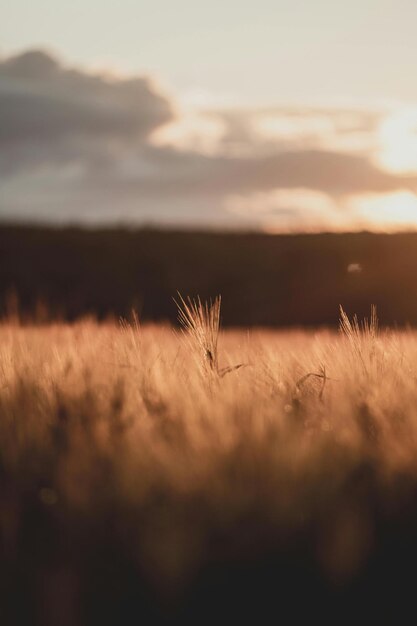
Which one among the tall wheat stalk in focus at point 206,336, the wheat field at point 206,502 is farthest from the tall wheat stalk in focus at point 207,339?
the wheat field at point 206,502

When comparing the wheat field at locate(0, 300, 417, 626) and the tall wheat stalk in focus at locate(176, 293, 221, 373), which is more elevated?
the tall wheat stalk in focus at locate(176, 293, 221, 373)

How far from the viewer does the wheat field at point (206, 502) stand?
1482mm

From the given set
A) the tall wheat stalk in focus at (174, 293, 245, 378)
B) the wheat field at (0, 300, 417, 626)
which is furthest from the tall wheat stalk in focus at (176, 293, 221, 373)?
the wheat field at (0, 300, 417, 626)

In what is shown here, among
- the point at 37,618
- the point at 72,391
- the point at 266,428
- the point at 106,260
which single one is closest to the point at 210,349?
the point at 72,391

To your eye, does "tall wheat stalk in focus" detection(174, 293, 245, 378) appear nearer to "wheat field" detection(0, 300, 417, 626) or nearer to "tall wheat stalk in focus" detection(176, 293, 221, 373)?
"tall wheat stalk in focus" detection(176, 293, 221, 373)

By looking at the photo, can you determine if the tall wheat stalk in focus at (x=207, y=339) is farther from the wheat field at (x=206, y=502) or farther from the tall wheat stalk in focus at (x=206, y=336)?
the wheat field at (x=206, y=502)

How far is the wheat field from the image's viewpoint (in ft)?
4.86

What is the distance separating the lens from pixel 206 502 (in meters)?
1.69

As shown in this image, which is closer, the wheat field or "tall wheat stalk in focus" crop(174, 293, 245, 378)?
the wheat field

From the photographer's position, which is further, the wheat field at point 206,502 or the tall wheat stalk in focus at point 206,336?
the tall wheat stalk in focus at point 206,336

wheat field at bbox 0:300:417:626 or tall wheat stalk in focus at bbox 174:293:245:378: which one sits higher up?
tall wheat stalk in focus at bbox 174:293:245:378

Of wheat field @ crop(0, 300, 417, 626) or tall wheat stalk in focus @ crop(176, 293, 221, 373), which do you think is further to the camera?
tall wheat stalk in focus @ crop(176, 293, 221, 373)

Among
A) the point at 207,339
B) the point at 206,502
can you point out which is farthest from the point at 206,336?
the point at 206,502

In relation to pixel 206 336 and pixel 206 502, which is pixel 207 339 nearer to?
pixel 206 336
